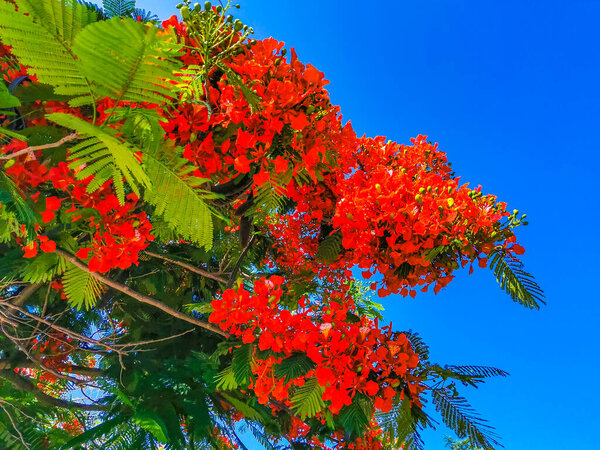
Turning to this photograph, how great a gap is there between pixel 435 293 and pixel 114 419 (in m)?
3.05

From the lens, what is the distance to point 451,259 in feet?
9.14

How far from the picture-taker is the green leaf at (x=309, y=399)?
259cm

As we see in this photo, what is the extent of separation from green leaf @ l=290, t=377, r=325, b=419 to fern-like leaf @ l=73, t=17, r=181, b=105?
2113 mm

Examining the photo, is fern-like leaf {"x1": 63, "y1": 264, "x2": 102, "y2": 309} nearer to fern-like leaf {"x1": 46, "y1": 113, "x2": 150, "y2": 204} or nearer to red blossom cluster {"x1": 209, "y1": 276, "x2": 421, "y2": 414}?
red blossom cluster {"x1": 209, "y1": 276, "x2": 421, "y2": 414}

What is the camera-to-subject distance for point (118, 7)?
2.27 meters

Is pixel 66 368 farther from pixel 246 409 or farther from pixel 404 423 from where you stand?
pixel 404 423

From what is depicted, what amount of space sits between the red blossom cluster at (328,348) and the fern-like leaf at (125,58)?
6.33ft

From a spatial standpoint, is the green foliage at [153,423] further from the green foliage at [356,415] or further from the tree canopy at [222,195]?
the green foliage at [356,415]

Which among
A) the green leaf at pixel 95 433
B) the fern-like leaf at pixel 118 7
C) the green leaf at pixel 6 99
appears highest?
the fern-like leaf at pixel 118 7

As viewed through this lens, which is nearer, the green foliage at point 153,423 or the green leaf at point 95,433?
the green foliage at point 153,423

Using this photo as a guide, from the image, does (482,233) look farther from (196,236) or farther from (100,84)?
(100,84)

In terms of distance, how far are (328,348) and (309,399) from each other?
0.35 metres

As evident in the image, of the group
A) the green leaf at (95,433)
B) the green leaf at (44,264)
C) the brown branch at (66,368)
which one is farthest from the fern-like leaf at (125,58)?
the brown branch at (66,368)

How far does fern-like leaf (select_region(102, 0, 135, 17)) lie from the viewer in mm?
2223
